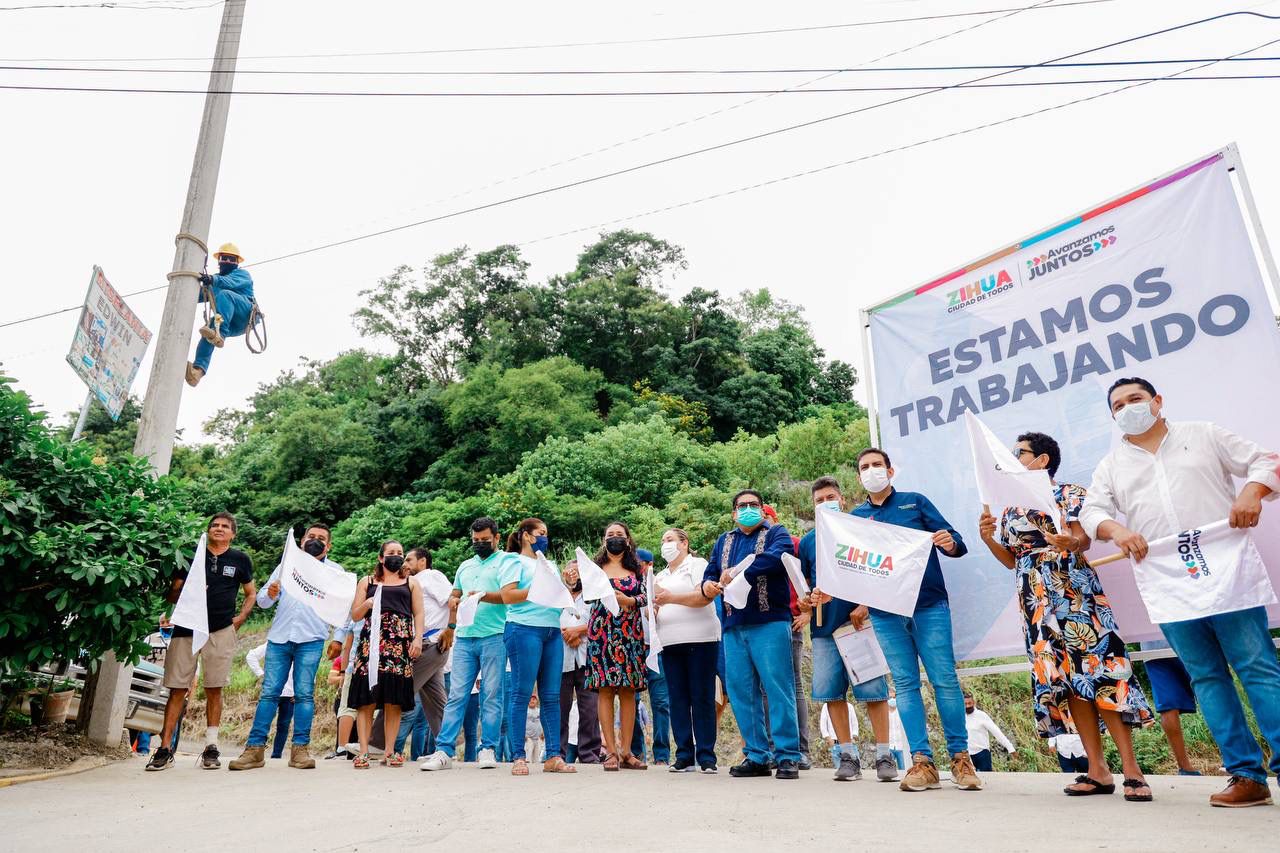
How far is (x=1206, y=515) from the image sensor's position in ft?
12.3

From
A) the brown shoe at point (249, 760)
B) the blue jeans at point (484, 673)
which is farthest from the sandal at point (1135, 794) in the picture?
the brown shoe at point (249, 760)

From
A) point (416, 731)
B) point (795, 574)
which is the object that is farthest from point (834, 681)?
point (416, 731)

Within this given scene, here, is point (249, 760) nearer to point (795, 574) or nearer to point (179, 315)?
point (179, 315)

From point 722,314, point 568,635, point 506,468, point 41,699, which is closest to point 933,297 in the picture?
A: point 568,635

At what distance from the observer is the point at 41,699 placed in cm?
675

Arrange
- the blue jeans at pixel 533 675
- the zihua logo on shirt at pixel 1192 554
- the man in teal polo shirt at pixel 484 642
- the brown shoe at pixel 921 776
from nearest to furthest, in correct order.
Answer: the zihua logo on shirt at pixel 1192 554, the brown shoe at pixel 921 776, the blue jeans at pixel 533 675, the man in teal polo shirt at pixel 484 642

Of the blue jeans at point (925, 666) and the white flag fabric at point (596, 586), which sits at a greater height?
the white flag fabric at point (596, 586)

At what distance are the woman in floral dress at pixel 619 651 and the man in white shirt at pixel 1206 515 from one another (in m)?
3.20

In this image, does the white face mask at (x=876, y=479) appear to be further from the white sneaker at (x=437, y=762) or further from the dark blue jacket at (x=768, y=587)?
the white sneaker at (x=437, y=762)

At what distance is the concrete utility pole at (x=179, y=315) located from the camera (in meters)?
6.73

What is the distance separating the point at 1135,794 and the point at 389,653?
4799mm

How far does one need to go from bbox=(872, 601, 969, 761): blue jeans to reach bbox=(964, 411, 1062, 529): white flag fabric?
26.7 inches

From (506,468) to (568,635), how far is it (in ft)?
70.9

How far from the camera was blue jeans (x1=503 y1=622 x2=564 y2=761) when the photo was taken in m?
5.86
